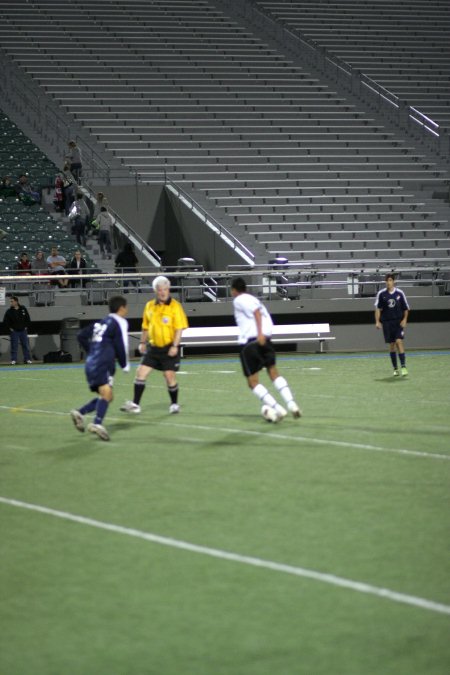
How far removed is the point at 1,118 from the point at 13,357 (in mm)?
14791

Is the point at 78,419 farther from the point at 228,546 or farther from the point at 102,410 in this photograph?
the point at 228,546

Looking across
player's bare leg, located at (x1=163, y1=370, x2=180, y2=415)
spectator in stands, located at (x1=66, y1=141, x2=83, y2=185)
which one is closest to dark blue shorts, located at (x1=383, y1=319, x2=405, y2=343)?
player's bare leg, located at (x1=163, y1=370, x2=180, y2=415)

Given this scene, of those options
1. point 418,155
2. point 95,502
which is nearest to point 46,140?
point 418,155

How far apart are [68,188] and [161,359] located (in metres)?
20.6

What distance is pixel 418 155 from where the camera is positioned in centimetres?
4256

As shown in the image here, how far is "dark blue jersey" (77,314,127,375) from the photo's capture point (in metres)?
13.4

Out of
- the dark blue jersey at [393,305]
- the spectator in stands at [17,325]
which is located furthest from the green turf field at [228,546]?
the spectator in stands at [17,325]

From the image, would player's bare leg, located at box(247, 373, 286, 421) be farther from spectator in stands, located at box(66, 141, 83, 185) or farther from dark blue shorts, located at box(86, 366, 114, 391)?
spectator in stands, located at box(66, 141, 83, 185)

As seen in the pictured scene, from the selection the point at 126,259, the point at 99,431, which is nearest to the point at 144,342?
the point at 99,431

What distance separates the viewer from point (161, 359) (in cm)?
1603

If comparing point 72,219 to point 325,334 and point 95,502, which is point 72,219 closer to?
point 325,334

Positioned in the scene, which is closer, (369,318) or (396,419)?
(396,419)

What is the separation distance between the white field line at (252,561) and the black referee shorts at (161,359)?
20.3ft

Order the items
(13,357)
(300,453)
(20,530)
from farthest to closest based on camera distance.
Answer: (13,357) < (300,453) < (20,530)
